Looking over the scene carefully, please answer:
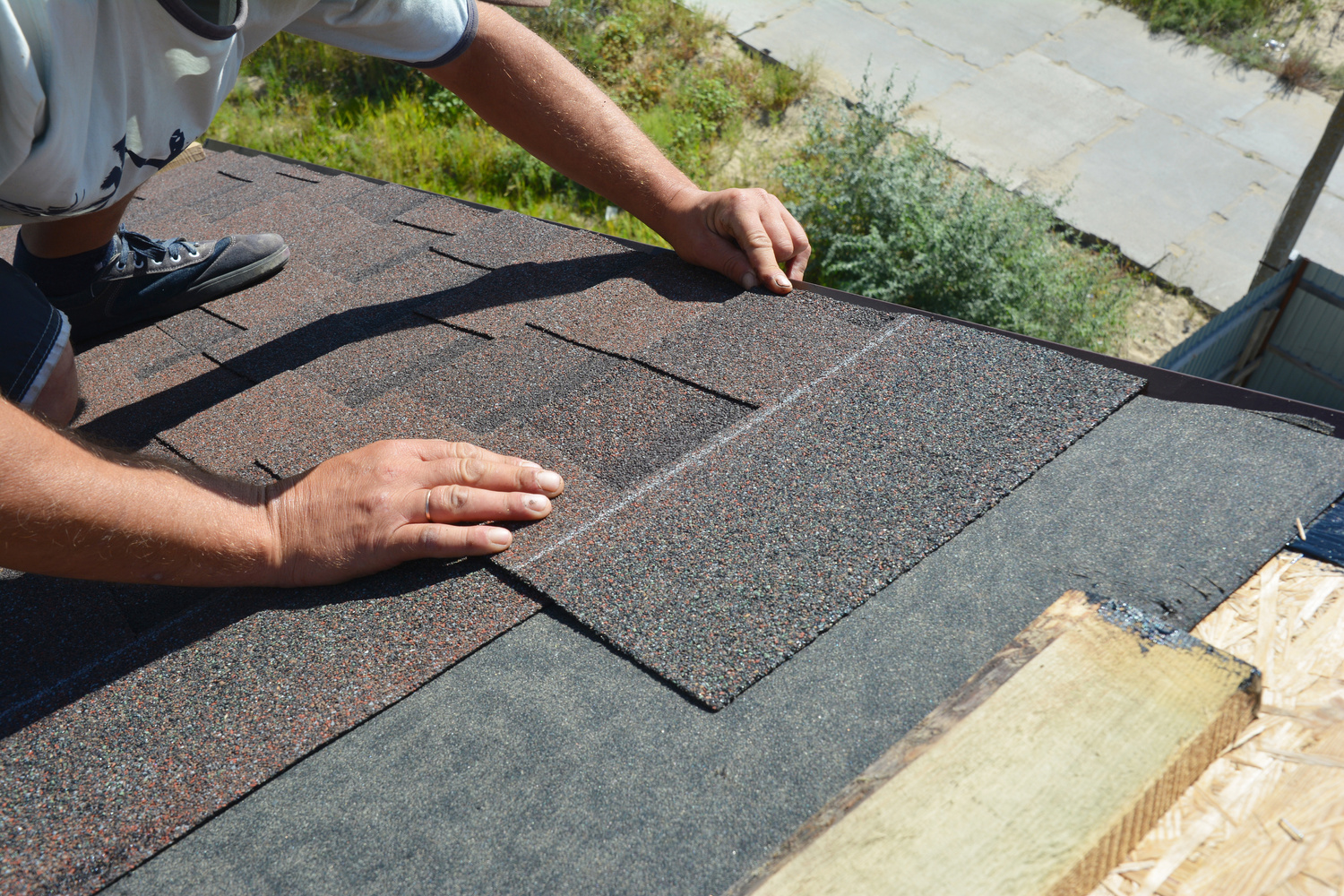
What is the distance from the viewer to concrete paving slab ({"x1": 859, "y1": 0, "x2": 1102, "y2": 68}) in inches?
357

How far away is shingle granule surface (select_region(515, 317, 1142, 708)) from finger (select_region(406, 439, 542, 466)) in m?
0.21

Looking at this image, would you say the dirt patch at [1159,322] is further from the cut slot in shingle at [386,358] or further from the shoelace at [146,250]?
the shoelace at [146,250]

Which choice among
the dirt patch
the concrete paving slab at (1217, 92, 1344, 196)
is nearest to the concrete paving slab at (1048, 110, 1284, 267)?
the concrete paving slab at (1217, 92, 1344, 196)

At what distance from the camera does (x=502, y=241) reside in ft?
8.86

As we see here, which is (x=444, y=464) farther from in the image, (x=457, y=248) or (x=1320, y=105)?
(x=1320, y=105)

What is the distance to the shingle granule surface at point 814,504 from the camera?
1.25 m

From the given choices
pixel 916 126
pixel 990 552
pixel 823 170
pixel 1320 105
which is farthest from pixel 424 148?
pixel 1320 105

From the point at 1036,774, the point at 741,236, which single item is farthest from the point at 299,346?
the point at 1036,774

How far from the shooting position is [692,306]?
216cm

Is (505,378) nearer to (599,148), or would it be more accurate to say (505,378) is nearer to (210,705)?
(599,148)

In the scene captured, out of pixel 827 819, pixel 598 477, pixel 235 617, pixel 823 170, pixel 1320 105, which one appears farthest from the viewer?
pixel 1320 105

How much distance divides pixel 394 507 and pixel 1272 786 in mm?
1295

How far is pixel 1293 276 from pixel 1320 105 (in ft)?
17.4

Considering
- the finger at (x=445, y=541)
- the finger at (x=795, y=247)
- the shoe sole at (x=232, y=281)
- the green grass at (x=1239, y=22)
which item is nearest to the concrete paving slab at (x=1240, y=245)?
the green grass at (x=1239, y=22)
